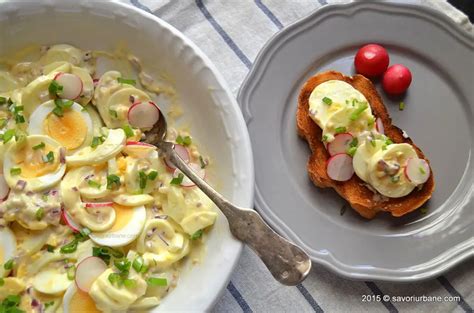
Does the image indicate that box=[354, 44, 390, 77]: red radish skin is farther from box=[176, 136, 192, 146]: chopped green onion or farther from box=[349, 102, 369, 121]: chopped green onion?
box=[176, 136, 192, 146]: chopped green onion

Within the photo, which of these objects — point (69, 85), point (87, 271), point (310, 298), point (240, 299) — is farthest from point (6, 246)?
point (310, 298)

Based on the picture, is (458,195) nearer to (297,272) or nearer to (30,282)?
(297,272)

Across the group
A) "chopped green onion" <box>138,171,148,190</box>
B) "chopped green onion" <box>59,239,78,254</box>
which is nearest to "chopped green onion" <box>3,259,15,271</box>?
"chopped green onion" <box>59,239,78,254</box>

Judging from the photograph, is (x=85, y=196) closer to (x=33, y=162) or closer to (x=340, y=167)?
(x=33, y=162)

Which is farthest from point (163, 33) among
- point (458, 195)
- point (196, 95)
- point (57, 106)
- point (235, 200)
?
point (458, 195)

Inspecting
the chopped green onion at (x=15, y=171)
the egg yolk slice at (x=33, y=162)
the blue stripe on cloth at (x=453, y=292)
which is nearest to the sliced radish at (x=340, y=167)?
the blue stripe on cloth at (x=453, y=292)

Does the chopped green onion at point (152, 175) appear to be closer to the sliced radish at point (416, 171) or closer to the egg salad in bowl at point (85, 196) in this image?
the egg salad in bowl at point (85, 196)
